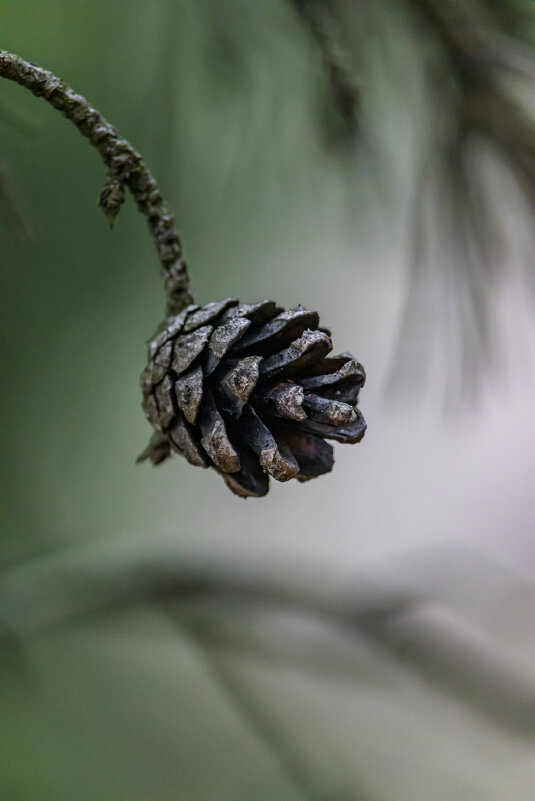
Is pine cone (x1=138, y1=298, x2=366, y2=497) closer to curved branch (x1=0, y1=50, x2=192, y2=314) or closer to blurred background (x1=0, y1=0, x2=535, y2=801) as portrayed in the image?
curved branch (x1=0, y1=50, x2=192, y2=314)

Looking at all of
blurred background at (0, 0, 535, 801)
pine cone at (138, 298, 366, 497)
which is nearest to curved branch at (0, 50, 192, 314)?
pine cone at (138, 298, 366, 497)

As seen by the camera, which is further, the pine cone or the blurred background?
the blurred background

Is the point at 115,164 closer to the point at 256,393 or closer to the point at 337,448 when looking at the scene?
the point at 256,393

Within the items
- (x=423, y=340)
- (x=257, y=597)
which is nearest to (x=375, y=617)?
(x=257, y=597)

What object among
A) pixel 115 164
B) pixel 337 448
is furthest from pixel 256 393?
pixel 337 448

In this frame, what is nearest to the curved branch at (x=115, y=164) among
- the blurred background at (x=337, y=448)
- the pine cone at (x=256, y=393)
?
the pine cone at (x=256, y=393)

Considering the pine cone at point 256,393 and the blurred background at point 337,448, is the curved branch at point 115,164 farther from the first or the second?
the blurred background at point 337,448
